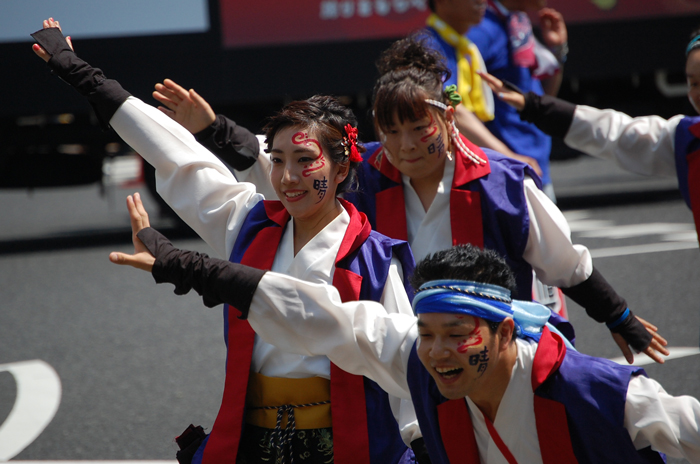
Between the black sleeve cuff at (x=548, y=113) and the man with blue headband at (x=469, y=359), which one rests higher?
the black sleeve cuff at (x=548, y=113)

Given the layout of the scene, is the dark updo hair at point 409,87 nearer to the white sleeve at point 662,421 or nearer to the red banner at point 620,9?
the white sleeve at point 662,421

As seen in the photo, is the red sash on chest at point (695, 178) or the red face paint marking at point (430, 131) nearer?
the red face paint marking at point (430, 131)

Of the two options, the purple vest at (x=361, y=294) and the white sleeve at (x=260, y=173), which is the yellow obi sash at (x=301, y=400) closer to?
the purple vest at (x=361, y=294)

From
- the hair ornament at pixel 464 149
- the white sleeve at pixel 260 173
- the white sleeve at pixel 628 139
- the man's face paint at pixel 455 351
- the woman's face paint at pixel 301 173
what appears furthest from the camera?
the white sleeve at pixel 628 139

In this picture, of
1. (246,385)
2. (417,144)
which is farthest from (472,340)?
(417,144)

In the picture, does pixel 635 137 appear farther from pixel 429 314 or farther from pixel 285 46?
pixel 285 46

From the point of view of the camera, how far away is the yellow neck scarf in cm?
334

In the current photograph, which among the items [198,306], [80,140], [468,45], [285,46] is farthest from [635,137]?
[80,140]

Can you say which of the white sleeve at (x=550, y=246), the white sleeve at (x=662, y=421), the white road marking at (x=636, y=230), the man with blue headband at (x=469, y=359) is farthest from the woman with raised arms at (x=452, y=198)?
the white road marking at (x=636, y=230)

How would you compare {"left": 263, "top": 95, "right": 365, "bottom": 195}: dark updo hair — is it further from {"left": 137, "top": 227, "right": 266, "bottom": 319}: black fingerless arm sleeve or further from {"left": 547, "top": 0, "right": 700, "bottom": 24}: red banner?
{"left": 547, "top": 0, "right": 700, "bottom": 24}: red banner

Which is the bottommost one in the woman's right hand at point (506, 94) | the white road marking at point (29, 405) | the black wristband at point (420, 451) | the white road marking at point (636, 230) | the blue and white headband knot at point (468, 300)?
the white road marking at point (636, 230)

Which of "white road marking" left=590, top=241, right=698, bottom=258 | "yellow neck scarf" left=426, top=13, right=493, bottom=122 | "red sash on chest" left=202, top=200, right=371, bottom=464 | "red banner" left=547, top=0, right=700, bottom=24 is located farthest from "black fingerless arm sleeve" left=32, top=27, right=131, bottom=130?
"red banner" left=547, top=0, right=700, bottom=24

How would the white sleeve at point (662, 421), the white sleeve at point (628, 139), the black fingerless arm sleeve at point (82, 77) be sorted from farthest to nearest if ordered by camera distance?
the white sleeve at point (628, 139), the black fingerless arm sleeve at point (82, 77), the white sleeve at point (662, 421)

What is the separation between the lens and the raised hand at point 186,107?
257cm
